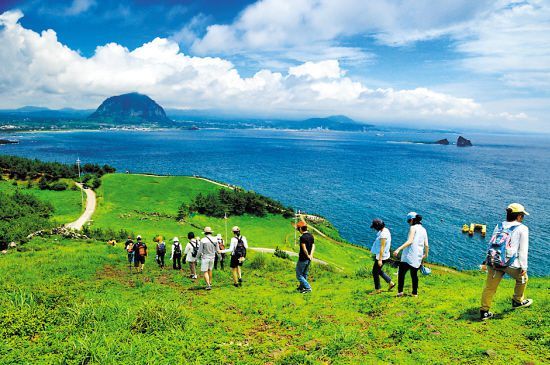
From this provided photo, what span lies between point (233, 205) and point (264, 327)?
50233 mm

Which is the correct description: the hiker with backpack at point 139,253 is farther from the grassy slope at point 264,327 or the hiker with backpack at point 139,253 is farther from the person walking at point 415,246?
the person walking at point 415,246

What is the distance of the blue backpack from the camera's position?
28.4ft

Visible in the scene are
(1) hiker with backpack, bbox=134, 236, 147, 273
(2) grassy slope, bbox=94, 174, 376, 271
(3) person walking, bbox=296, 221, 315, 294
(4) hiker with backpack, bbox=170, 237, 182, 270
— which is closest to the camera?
(3) person walking, bbox=296, 221, 315, 294

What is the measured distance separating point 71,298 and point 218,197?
49.8 m

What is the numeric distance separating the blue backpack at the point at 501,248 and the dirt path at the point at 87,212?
3846 cm

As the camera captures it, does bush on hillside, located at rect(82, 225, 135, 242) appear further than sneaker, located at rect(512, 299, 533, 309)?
Yes

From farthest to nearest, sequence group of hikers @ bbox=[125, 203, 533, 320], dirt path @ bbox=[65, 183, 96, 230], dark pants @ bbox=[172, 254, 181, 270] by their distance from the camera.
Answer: dirt path @ bbox=[65, 183, 96, 230]
dark pants @ bbox=[172, 254, 181, 270]
group of hikers @ bbox=[125, 203, 533, 320]

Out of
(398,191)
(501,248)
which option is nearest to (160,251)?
(501,248)

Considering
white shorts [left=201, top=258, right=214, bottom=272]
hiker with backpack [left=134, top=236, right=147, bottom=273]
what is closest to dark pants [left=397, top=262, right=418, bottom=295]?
white shorts [left=201, top=258, right=214, bottom=272]

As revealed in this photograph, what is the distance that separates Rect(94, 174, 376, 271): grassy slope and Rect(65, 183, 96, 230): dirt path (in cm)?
106

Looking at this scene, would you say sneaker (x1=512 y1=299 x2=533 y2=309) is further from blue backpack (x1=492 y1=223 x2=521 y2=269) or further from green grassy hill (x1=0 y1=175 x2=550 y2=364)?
blue backpack (x1=492 y1=223 x2=521 y2=269)

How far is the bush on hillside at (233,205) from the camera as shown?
57.7 meters

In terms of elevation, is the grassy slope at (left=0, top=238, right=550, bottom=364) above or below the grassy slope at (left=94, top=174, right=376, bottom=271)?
above

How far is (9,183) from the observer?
58281mm
